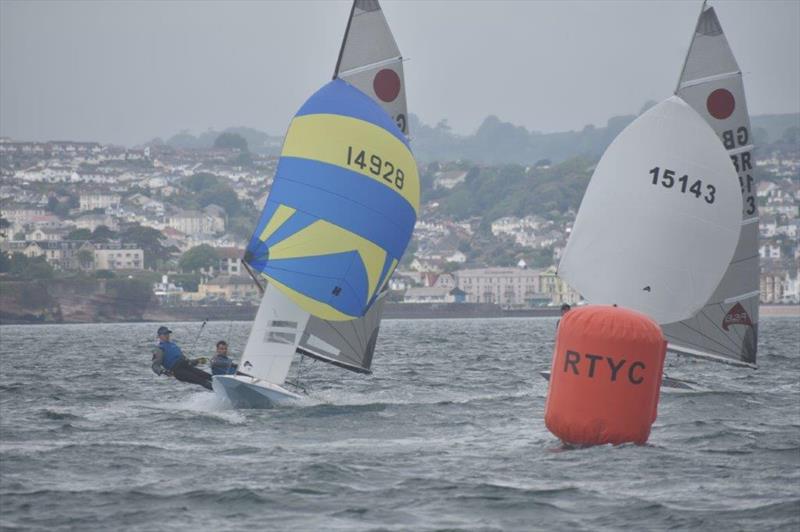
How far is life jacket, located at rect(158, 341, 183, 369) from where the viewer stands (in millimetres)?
24500

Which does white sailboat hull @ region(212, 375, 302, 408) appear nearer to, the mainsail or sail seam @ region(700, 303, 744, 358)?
the mainsail

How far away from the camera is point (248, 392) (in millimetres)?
23906

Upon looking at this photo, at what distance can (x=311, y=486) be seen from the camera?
16.7 metres

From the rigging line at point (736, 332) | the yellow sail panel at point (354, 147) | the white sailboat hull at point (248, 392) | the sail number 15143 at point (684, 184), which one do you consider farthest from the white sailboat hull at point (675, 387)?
the white sailboat hull at point (248, 392)

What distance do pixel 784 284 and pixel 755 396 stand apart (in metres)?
140

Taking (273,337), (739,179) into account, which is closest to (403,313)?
(739,179)

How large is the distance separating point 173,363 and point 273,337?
1443mm

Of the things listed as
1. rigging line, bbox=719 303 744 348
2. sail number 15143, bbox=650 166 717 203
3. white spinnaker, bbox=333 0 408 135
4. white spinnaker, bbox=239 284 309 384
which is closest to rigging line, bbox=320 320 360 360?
white spinnaker, bbox=239 284 309 384

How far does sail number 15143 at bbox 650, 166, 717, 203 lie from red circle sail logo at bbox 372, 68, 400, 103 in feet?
13.7

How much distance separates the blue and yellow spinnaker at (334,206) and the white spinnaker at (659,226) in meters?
3.25

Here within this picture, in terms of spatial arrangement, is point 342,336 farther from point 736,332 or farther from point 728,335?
point 736,332

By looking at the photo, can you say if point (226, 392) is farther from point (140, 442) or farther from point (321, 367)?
point (321, 367)

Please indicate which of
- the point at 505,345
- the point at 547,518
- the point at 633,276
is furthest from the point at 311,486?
the point at 505,345

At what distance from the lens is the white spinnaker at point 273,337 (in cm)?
2450
